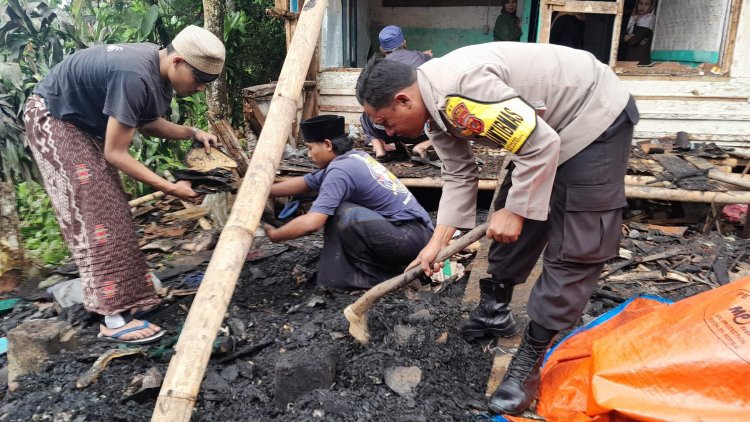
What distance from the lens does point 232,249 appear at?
238cm

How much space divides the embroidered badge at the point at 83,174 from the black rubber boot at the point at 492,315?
2285mm

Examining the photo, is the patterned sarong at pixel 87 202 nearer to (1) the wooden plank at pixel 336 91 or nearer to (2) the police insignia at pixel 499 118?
(2) the police insignia at pixel 499 118

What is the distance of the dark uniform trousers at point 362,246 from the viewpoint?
12.0 ft

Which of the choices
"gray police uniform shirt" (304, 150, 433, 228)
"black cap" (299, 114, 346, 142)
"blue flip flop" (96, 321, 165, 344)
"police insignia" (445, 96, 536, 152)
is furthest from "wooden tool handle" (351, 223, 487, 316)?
"black cap" (299, 114, 346, 142)

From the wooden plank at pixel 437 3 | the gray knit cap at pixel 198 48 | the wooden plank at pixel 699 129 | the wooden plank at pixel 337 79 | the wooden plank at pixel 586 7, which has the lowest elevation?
the wooden plank at pixel 699 129

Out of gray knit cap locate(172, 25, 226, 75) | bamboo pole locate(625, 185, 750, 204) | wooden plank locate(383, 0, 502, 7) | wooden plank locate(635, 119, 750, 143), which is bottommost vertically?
bamboo pole locate(625, 185, 750, 204)

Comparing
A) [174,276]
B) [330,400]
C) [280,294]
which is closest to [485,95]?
[330,400]

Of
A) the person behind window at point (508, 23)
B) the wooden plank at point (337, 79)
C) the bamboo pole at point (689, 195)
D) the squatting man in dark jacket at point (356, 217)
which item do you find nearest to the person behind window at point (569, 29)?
the person behind window at point (508, 23)

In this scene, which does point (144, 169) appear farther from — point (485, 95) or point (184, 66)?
point (485, 95)

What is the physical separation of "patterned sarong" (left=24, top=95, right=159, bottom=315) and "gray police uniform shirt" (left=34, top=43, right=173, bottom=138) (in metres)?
0.09

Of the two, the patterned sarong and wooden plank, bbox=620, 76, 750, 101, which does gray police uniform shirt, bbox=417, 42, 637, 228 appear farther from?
wooden plank, bbox=620, 76, 750, 101

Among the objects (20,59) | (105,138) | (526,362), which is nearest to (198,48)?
(105,138)

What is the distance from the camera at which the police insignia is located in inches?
72.6

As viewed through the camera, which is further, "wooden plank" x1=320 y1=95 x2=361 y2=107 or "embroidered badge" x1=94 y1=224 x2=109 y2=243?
"wooden plank" x1=320 y1=95 x2=361 y2=107
